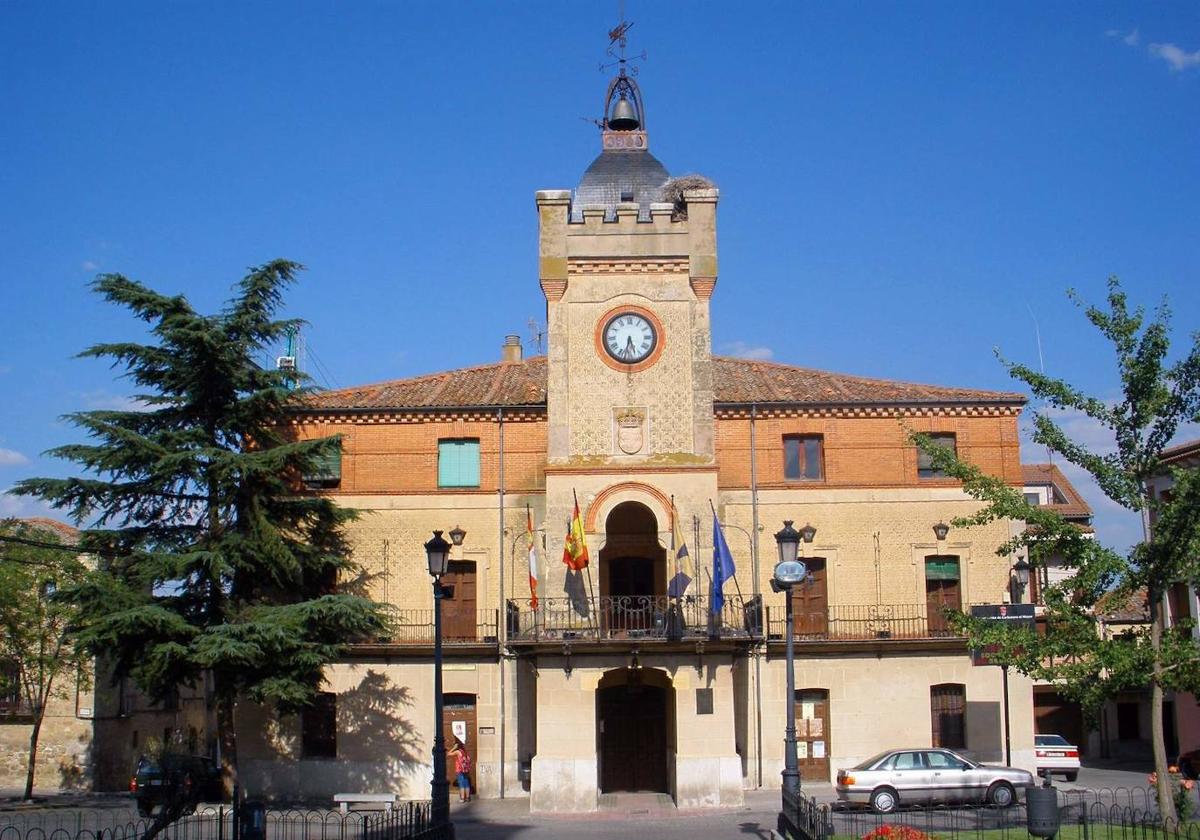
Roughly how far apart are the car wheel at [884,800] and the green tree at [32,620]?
23.1 metres

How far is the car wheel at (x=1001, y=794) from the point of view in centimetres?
3161

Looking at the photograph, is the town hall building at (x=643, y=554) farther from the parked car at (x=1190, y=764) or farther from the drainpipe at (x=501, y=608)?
the parked car at (x=1190, y=764)

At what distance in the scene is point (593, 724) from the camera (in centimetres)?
3266

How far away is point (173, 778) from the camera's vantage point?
2964cm

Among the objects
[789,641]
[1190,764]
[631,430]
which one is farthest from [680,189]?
[1190,764]

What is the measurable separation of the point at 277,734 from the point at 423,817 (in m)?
15.1

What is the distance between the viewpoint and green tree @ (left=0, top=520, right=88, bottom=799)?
3934cm

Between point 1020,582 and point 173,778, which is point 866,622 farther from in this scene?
point 173,778

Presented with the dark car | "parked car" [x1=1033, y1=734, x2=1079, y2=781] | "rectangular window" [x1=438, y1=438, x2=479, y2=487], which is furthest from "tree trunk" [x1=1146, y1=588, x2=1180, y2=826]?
the dark car

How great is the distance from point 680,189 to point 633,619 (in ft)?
43.3

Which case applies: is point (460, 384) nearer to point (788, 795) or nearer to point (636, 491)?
point (636, 491)

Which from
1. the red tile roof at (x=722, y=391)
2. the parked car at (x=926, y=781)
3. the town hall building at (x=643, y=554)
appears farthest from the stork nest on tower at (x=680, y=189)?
the parked car at (x=926, y=781)

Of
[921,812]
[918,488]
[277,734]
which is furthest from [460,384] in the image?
[921,812]

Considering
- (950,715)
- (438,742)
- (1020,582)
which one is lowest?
(950,715)
